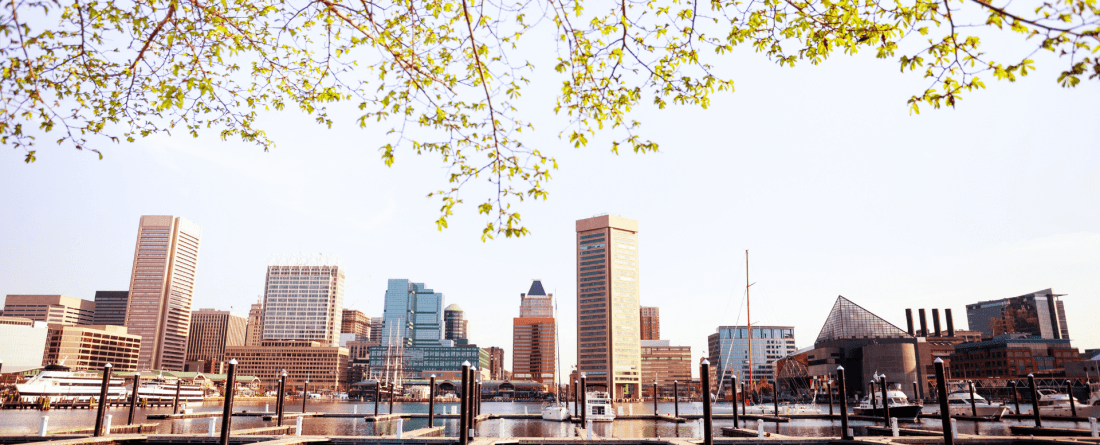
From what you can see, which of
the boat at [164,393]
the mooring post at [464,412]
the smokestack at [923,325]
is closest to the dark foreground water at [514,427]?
the mooring post at [464,412]

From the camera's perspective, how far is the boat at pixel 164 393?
102188mm

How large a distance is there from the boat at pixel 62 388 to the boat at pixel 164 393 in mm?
5067

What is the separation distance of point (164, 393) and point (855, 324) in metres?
132

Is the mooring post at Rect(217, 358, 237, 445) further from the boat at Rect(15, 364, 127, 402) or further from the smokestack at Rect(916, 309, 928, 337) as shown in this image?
the smokestack at Rect(916, 309, 928, 337)

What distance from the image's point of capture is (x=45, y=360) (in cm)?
19212

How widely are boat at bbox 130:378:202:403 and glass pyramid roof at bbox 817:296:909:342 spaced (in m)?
125

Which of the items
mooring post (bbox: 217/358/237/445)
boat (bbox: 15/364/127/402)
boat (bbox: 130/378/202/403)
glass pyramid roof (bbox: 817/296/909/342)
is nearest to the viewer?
mooring post (bbox: 217/358/237/445)

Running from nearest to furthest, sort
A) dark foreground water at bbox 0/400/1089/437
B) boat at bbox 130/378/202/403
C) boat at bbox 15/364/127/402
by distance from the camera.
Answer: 1. dark foreground water at bbox 0/400/1089/437
2. boat at bbox 15/364/127/402
3. boat at bbox 130/378/202/403

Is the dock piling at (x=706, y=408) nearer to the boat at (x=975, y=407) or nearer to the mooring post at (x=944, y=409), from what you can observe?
the mooring post at (x=944, y=409)

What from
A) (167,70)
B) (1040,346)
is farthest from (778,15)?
(1040,346)

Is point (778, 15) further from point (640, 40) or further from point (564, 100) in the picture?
point (564, 100)

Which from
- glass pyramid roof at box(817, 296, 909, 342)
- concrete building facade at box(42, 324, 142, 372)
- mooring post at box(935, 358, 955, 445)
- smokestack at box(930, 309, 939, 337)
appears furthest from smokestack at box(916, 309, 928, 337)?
concrete building facade at box(42, 324, 142, 372)

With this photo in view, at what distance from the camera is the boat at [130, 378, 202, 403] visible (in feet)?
335

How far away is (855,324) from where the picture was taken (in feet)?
419
